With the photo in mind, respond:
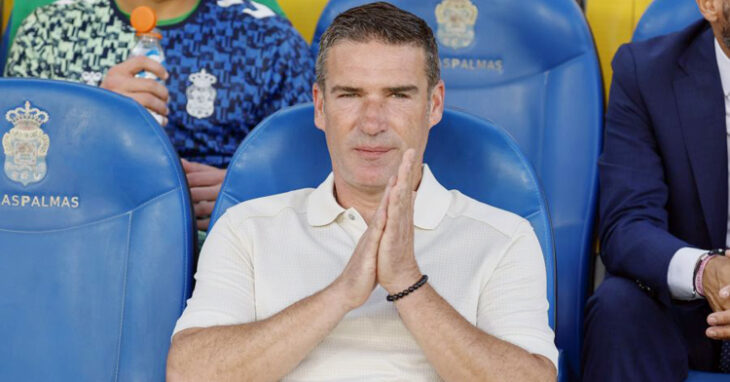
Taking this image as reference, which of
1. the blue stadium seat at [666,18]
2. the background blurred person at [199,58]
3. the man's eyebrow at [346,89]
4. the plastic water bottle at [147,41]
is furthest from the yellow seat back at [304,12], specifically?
the man's eyebrow at [346,89]

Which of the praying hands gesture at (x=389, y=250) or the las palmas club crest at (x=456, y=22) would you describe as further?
the las palmas club crest at (x=456, y=22)

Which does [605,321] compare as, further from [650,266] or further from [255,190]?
[255,190]

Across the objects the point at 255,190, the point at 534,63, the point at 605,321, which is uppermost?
the point at 534,63

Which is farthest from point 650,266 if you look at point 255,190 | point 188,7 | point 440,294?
point 188,7

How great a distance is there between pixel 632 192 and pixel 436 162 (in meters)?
0.39

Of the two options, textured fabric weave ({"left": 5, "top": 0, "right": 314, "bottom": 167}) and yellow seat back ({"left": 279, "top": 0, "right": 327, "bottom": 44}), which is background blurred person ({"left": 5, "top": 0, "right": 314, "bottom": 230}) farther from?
yellow seat back ({"left": 279, "top": 0, "right": 327, "bottom": 44})

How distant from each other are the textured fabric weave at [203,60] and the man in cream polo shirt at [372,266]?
25.7 inches

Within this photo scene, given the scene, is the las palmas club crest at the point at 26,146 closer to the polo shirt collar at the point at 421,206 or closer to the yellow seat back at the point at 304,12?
the polo shirt collar at the point at 421,206

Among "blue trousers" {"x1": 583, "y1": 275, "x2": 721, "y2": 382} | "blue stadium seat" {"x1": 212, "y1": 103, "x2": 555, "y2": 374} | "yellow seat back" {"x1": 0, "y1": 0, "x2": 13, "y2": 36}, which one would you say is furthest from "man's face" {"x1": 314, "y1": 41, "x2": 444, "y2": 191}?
"yellow seat back" {"x1": 0, "y1": 0, "x2": 13, "y2": 36}

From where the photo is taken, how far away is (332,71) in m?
1.72

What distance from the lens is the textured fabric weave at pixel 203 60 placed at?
239 cm

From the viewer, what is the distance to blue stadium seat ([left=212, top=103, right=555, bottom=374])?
69.6 inches

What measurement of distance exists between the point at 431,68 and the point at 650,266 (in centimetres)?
50

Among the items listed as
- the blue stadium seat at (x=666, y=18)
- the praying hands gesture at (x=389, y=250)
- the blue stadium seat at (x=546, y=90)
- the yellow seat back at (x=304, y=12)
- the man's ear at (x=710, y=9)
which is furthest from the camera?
the yellow seat back at (x=304, y=12)
